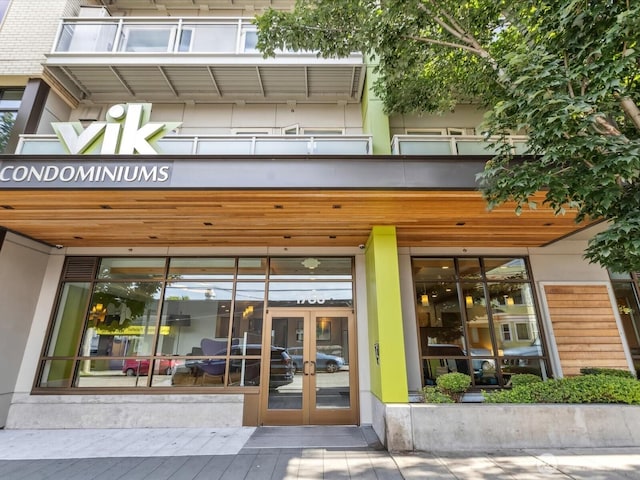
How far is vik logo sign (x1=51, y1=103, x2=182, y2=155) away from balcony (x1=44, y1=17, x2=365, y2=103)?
2.69 meters

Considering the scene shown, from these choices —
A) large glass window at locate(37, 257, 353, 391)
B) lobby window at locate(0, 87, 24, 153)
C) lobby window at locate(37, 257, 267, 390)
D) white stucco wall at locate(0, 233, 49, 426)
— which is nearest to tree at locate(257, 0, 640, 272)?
large glass window at locate(37, 257, 353, 391)

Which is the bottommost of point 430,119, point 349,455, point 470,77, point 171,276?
point 349,455

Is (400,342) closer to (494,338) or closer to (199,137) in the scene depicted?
(494,338)

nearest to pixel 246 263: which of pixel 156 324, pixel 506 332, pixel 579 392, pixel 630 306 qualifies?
pixel 156 324

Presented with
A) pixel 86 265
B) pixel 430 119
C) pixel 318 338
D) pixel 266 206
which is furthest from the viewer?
pixel 430 119

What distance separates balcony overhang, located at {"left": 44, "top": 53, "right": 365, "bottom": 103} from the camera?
7836 millimetres

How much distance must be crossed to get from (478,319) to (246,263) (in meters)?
5.81

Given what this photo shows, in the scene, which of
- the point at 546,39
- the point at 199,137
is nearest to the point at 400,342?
the point at 546,39

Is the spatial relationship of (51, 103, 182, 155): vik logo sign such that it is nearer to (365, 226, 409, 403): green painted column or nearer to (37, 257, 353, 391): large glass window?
(37, 257, 353, 391): large glass window

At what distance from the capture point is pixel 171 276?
26.0 feet

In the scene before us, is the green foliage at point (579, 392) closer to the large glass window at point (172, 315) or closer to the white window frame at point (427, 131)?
the large glass window at point (172, 315)

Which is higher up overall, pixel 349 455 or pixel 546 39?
pixel 546 39

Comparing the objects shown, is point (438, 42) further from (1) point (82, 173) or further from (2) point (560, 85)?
(1) point (82, 173)

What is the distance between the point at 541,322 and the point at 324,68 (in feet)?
26.7
